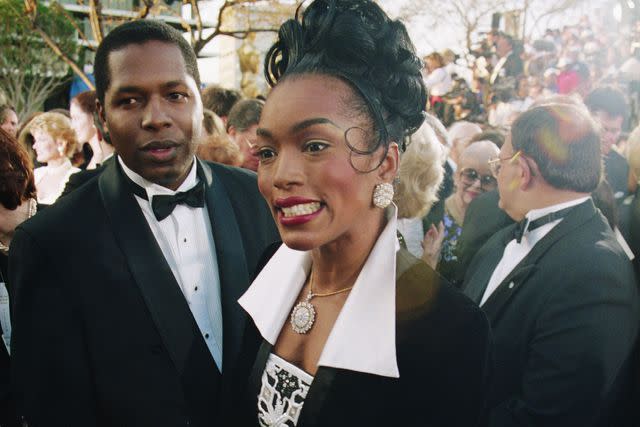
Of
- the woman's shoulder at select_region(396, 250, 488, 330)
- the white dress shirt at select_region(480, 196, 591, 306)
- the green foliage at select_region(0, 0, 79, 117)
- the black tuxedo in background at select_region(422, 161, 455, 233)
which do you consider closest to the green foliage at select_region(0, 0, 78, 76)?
the green foliage at select_region(0, 0, 79, 117)

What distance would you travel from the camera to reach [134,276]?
6.91 ft

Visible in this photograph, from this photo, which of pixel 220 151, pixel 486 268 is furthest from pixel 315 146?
pixel 220 151

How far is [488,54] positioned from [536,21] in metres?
11.2

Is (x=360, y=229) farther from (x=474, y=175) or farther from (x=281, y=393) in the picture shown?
(x=474, y=175)

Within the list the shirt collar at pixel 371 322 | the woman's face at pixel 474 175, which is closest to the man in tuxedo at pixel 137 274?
the shirt collar at pixel 371 322

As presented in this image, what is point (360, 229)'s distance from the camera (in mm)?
1600

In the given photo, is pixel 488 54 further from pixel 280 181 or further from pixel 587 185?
pixel 280 181

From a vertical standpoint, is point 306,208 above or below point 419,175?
above

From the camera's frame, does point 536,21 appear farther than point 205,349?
Yes

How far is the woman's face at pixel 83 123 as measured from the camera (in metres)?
5.70

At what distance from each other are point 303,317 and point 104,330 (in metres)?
0.73

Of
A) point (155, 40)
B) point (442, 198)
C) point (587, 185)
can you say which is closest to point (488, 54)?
point (442, 198)

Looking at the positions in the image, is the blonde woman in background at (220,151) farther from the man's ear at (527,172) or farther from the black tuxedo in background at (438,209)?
the man's ear at (527,172)

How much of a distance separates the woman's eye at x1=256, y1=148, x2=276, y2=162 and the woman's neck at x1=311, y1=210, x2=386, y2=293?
28 cm
